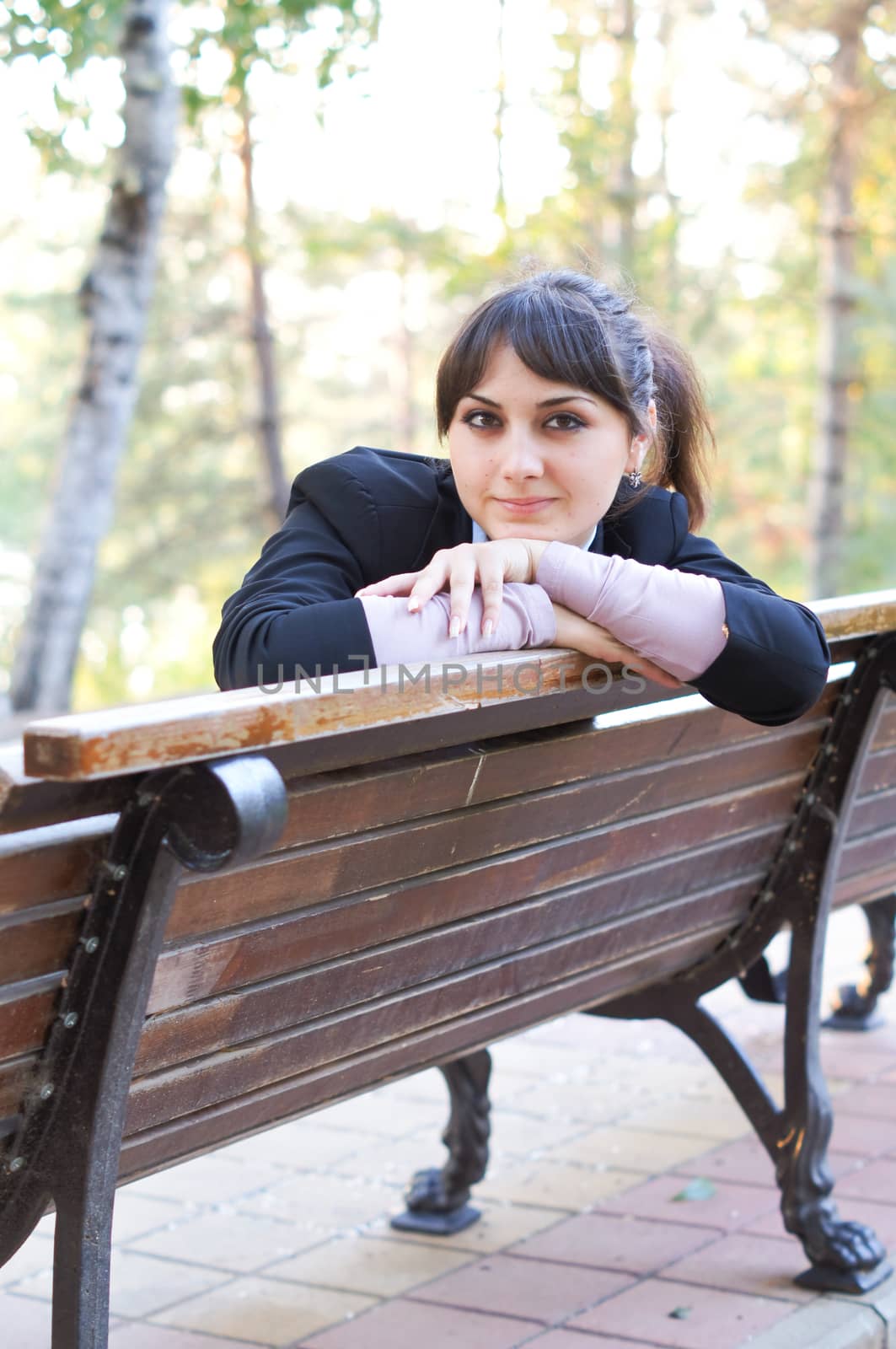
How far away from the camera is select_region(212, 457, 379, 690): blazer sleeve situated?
185cm

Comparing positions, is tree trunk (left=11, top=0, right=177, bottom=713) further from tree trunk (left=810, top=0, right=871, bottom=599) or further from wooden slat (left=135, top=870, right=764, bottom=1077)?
tree trunk (left=810, top=0, right=871, bottom=599)

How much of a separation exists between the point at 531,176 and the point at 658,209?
15.0 feet

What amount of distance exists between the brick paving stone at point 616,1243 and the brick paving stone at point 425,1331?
0.21m

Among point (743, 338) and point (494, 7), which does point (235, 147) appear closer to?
point (494, 7)

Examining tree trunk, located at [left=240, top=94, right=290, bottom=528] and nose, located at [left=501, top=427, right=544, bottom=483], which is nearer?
nose, located at [left=501, top=427, right=544, bottom=483]

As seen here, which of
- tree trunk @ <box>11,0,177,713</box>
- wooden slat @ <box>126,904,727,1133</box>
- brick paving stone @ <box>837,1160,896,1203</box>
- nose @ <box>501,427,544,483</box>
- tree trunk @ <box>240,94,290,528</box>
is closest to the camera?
wooden slat @ <box>126,904,727,1133</box>

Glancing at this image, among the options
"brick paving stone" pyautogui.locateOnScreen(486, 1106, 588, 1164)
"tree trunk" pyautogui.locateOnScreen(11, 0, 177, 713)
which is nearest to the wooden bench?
"brick paving stone" pyautogui.locateOnScreen(486, 1106, 588, 1164)

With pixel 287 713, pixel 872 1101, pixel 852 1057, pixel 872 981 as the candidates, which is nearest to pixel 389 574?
pixel 287 713

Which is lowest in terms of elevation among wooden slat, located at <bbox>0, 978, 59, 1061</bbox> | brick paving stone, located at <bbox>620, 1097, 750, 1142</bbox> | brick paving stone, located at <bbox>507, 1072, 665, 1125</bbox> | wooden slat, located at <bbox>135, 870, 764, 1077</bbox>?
brick paving stone, located at <bbox>507, 1072, 665, 1125</bbox>

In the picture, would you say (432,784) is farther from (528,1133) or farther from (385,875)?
(528,1133)

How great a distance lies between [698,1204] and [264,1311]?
88 centimetres

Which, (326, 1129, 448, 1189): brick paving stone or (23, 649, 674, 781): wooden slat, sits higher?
(23, 649, 674, 781): wooden slat

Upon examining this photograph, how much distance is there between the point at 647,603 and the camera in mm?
1841

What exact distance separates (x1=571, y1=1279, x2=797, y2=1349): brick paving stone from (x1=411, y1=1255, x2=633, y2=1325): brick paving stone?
43 mm
